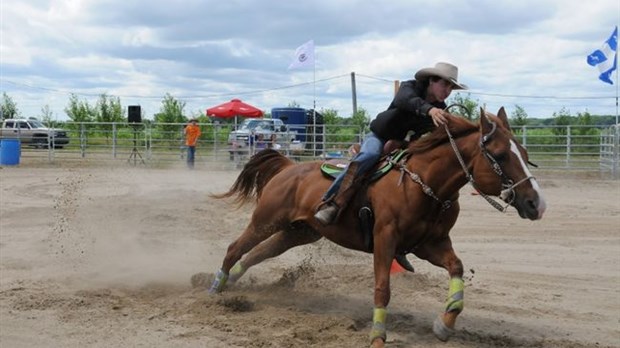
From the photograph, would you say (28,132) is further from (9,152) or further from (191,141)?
(191,141)

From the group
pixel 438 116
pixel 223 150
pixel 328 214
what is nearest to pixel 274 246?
pixel 328 214

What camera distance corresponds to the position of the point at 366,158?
20.1 ft

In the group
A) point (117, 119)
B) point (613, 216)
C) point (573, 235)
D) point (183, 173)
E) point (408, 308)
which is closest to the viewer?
point (408, 308)

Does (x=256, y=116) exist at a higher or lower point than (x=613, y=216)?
higher

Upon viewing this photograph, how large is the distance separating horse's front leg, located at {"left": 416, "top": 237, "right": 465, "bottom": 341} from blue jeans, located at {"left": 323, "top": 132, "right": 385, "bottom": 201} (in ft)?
2.74

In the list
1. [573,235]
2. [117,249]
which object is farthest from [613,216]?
[117,249]

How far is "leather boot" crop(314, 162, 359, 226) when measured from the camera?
6.09m

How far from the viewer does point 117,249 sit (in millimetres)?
→ 9742

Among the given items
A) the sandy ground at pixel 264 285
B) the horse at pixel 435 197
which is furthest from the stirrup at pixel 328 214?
the sandy ground at pixel 264 285

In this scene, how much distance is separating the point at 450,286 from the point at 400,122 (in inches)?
57.1

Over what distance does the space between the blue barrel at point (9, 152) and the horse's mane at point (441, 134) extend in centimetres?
2107

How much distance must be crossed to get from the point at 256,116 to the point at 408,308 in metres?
26.2

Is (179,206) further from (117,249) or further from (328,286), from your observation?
(328,286)

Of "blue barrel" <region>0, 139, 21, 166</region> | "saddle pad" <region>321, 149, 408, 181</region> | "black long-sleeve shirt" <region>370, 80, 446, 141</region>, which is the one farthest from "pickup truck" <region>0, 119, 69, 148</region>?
"black long-sleeve shirt" <region>370, 80, 446, 141</region>
